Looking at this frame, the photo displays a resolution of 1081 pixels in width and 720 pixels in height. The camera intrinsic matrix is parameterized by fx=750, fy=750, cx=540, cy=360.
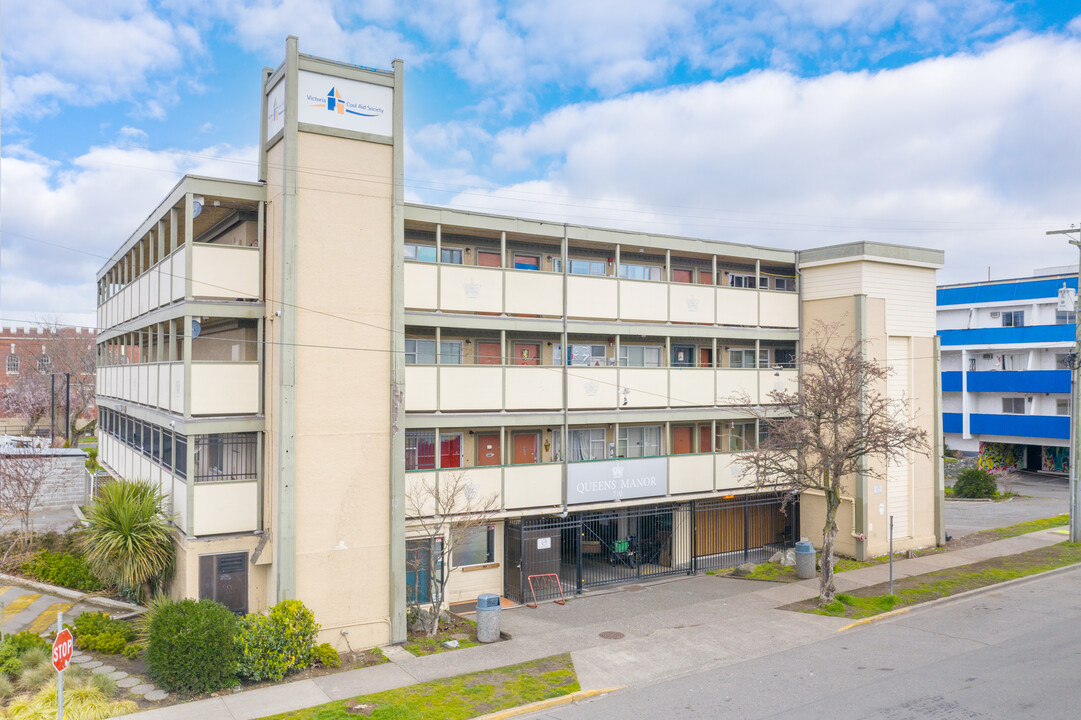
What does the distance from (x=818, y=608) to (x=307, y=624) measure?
1208cm

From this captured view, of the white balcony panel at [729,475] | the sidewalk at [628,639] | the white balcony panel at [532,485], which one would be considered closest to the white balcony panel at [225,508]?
the sidewalk at [628,639]

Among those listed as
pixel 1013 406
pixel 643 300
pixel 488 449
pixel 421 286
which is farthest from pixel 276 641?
pixel 1013 406

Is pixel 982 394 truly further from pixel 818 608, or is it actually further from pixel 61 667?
pixel 61 667

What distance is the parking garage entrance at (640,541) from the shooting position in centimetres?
2031

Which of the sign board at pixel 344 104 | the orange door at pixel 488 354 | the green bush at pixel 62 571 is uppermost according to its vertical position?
the sign board at pixel 344 104

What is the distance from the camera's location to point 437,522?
18203mm

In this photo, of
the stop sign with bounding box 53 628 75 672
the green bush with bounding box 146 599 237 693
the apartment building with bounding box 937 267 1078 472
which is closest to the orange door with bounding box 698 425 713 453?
the green bush with bounding box 146 599 237 693

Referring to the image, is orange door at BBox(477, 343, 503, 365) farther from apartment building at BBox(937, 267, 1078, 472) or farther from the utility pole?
apartment building at BBox(937, 267, 1078, 472)

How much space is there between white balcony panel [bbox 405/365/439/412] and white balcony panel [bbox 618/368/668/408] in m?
5.87

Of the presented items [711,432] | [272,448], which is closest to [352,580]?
[272,448]

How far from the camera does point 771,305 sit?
966 inches

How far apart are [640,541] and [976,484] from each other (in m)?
24.6

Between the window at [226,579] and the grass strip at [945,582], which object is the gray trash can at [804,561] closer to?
the grass strip at [945,582]

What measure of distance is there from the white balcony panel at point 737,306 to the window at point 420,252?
9.18 m
